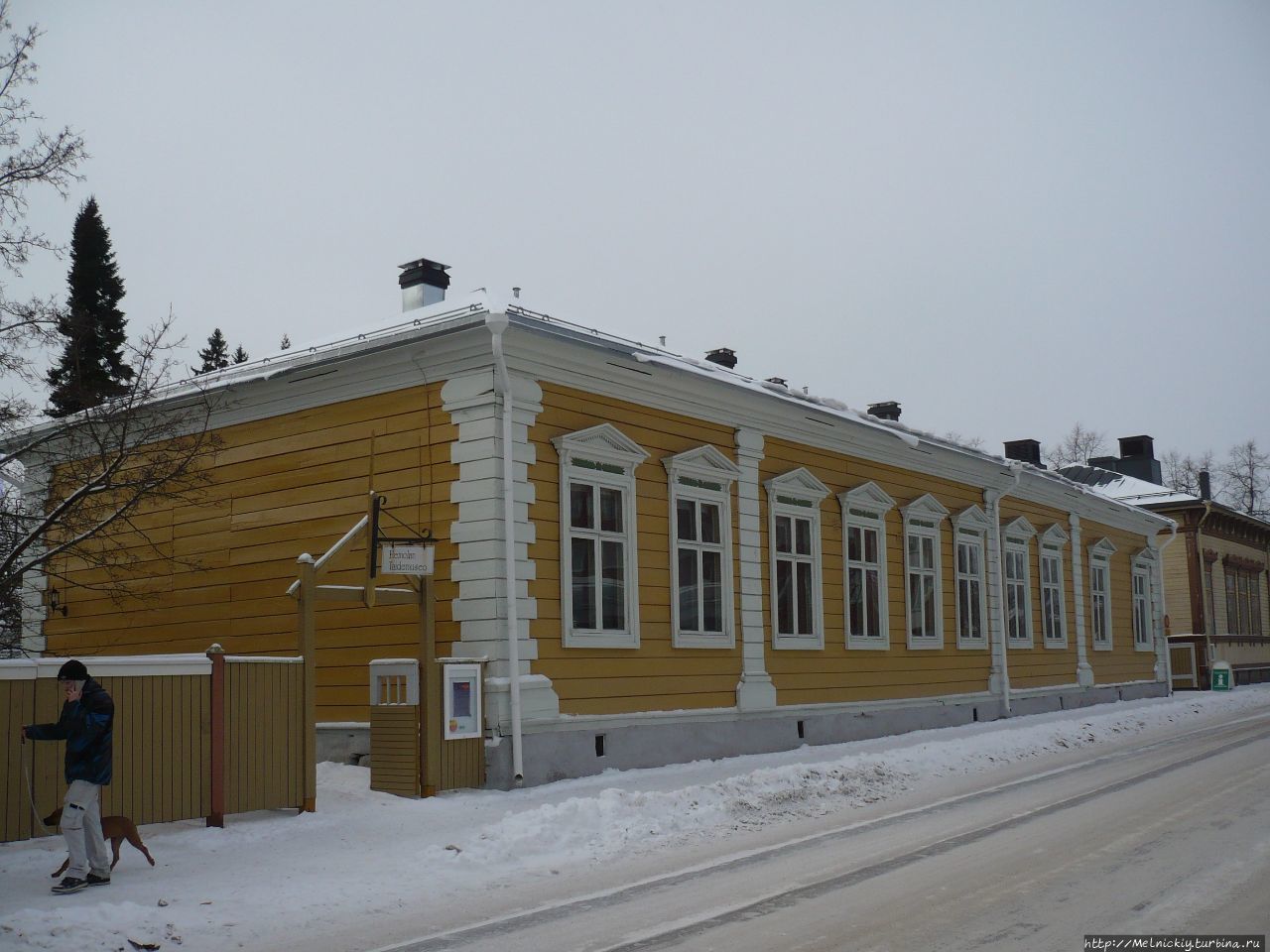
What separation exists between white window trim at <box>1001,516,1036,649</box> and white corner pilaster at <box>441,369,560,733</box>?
14.7 m

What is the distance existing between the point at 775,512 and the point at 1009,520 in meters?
10.1

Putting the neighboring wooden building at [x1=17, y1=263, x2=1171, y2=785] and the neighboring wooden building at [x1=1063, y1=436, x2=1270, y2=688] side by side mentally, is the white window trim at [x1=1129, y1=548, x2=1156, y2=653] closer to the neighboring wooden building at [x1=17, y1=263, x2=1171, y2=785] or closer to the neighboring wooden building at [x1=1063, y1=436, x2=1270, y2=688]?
the neighboring wooden building at [x1=1063, y1=436, x2=1270, y2=688]

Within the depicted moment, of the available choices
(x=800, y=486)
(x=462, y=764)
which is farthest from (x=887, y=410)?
(x=462, y=764)

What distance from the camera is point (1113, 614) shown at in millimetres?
32875

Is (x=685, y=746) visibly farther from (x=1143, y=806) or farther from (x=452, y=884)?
(x=452, y=884)

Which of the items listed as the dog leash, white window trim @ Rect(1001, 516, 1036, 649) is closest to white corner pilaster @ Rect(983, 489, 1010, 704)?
white window trim @ Rect(1001, 516, 1036, 649)

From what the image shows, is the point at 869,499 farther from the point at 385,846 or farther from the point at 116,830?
the point at 116,830

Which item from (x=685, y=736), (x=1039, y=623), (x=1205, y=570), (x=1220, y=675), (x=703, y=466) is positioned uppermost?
(x=703, y=466)

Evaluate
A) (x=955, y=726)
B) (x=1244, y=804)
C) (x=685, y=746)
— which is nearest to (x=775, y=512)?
(x=685, y=746)

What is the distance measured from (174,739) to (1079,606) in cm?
2448

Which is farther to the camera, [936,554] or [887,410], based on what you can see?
[887,410]

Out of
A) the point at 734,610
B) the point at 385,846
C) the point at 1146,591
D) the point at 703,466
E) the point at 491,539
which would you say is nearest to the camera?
the point at 385,846

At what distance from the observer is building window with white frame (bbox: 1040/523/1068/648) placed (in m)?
28.3

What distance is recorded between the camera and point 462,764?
43.5 feet
